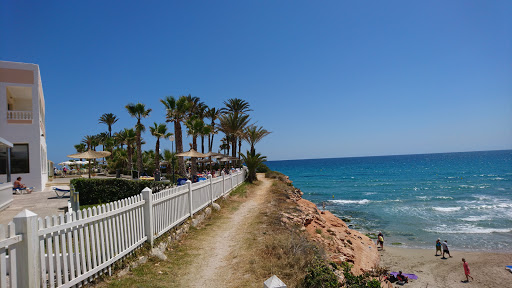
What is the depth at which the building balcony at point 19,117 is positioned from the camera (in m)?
17.5

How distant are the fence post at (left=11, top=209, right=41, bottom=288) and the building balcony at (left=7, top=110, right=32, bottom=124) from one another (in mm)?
18105

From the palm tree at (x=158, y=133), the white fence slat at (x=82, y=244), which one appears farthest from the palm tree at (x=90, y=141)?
the white fence slat at (x=82, y=244)

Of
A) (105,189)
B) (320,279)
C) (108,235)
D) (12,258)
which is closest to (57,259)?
(12,258)

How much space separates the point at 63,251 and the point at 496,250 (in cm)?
2374

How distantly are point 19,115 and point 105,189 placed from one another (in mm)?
9187

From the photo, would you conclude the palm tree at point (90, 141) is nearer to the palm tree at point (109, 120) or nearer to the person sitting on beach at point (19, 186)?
the palm tree at point (109, 120)

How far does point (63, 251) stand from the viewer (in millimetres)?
4238

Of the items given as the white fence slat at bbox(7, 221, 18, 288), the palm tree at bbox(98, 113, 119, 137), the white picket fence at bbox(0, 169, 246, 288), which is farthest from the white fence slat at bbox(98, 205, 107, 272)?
the palm tree at bbox(98, 113, 119, 137)

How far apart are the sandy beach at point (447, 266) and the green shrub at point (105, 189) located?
43.4 ft

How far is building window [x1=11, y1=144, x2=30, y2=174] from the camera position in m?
17.7

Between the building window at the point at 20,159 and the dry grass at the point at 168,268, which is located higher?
the building window at the point at 20,159

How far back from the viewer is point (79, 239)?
4852 mm

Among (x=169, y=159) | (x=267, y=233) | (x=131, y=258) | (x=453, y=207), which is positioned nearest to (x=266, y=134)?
(x=169, y=159)

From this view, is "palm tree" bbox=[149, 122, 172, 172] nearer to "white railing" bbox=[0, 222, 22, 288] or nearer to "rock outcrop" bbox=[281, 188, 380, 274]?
"rock outcrop" bbox=[281, 188, 380, 274]
